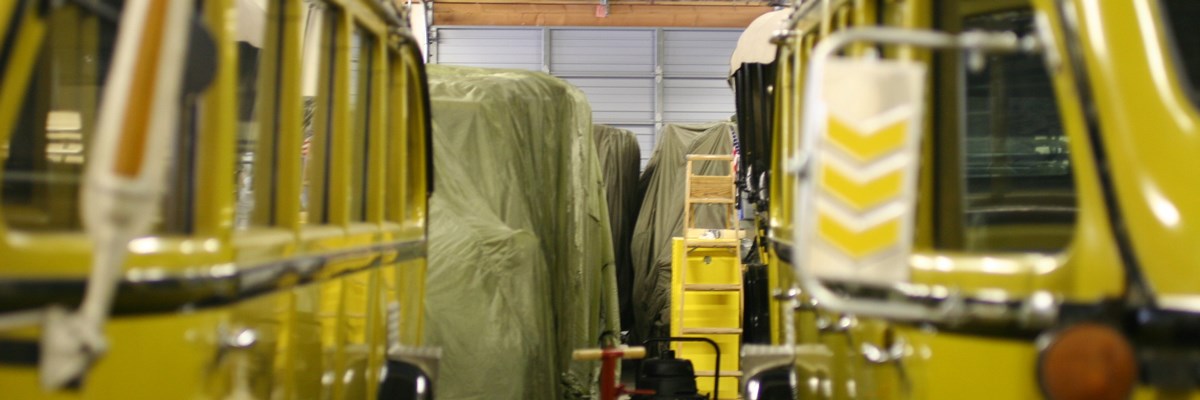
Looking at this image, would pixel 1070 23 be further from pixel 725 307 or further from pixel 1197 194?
pixel 725 307

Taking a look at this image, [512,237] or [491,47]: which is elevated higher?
[491,47]

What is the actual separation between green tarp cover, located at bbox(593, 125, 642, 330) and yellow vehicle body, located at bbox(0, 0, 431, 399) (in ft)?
32.9

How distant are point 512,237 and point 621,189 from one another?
7250 mm

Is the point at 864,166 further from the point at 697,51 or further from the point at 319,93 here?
the point at 697,51

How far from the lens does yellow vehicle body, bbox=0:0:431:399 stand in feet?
6.26

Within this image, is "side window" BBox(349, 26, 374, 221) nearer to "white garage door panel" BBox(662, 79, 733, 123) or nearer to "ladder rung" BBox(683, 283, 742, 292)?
"ladder rung" BBox(683, 283, 742, 292)

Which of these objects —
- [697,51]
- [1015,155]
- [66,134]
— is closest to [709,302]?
[1015,155]

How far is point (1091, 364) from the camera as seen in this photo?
1.62m

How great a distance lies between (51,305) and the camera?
1.83 meters

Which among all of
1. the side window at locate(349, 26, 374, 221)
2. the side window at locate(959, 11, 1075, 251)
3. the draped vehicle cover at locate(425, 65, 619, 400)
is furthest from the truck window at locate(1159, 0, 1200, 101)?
the draped vehicle cover at locate(425, 65, 619, 400)

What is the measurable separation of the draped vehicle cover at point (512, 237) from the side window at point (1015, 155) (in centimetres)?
494

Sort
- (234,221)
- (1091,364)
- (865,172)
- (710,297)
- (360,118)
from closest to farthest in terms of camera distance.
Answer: (865,172), (1091,364), (234,221), (360,118), (710,297)

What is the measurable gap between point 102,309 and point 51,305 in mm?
245

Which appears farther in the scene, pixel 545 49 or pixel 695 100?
pixel 695 100
